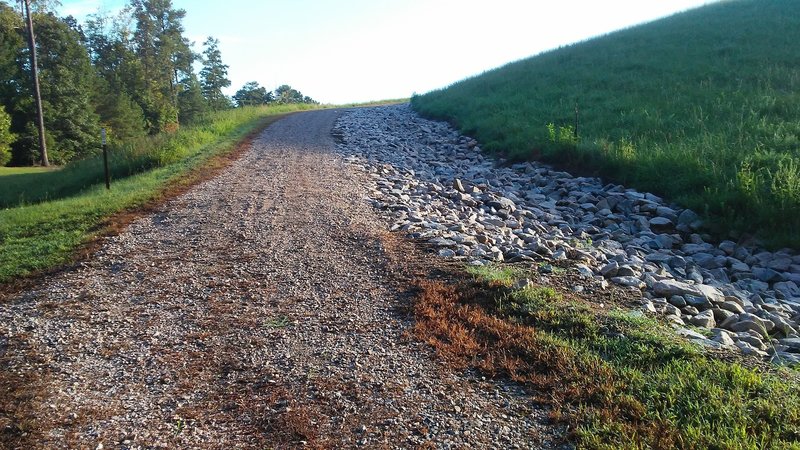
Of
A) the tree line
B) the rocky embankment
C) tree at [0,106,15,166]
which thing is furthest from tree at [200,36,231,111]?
the rocky embankment

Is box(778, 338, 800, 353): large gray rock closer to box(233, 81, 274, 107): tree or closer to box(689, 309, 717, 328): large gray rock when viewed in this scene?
box(689, 309, 717, 328): large gray rock

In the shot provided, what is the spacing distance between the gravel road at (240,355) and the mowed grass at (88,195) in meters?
0.86

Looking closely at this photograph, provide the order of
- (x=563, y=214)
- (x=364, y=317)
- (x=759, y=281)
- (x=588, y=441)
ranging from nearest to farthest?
(x=588, y=441) < (x=364, y=317) < (x=759, y=281) < (x=563, y=214)

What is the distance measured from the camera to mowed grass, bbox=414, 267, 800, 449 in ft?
10.1

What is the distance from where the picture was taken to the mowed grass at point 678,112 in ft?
28.7

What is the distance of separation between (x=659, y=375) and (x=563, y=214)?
6223 millimetres

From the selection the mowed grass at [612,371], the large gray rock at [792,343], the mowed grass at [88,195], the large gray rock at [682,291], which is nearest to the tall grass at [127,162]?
the mowed grass at [88,195]

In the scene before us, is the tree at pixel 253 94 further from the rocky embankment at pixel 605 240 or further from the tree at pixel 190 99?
the rocky embankment at pixel 605 240

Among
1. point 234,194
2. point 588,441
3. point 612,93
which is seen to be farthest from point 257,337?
point 612,93

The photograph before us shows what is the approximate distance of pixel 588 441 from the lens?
120 inches

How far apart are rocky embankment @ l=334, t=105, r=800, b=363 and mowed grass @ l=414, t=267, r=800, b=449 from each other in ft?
2.20

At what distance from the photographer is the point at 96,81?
46.1m

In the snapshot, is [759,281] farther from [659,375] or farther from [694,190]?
[659,375]

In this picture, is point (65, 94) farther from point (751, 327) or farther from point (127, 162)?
point (751, 327)
